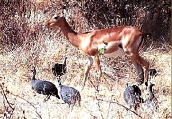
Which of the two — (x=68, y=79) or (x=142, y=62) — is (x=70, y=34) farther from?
(x=142, y=62)

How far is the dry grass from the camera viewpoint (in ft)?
18.8

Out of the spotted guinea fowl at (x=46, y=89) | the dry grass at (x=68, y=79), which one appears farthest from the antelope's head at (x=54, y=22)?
the spotted guinea fowl at (x=46, y=89)

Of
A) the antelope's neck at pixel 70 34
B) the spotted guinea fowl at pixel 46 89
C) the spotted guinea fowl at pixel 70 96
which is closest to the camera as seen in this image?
the spotted guinea fowl at pixel 70 96

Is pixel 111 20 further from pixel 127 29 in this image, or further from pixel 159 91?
pixel 159 91

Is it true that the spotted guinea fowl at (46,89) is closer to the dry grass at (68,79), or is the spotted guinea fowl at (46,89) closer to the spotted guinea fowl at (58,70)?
the dry grass at (68,79)

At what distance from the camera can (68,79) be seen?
843 centimetres

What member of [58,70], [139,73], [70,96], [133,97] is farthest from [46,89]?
[139,73]

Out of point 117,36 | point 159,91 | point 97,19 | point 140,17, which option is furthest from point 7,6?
point 159,91

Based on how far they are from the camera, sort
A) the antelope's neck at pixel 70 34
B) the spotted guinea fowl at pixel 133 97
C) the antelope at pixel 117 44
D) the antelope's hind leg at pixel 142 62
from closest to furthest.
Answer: the spotted guinea fowl at pixel 133 97 < the antelope at pixel 117 44 < the antelope's hind leg at pixel 142 62 < the antelope's neck at pixel 70 34

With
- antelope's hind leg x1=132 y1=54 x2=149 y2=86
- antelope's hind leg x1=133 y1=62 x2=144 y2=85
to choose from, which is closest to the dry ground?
antelope's hind leg x1=133 y1=62 x2=144 y2=85

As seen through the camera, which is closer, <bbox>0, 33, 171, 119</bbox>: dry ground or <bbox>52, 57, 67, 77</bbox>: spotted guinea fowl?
<bbox>0, 33, 171, 119</bbox>: dry ground

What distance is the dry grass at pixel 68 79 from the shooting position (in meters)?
5.74

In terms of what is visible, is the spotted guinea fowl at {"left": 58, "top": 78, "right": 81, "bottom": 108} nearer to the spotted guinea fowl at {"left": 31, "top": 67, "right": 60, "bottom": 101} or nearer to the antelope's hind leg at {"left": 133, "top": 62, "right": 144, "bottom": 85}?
the spotted guinea fowl at {"left": 31, "top": 67, "right": 60, "bottom": 101}

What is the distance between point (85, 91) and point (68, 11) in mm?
4404
